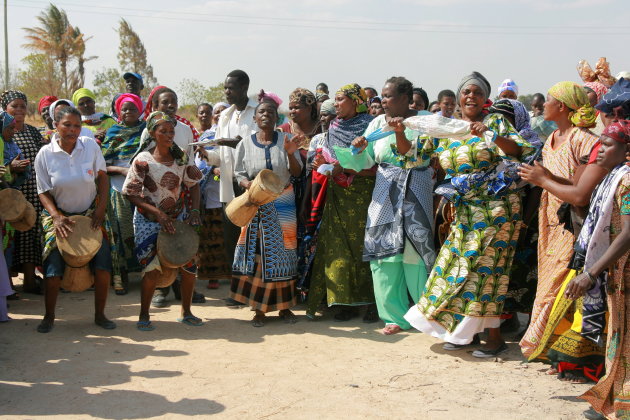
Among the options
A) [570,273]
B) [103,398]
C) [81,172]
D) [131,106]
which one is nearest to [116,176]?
[131,106]

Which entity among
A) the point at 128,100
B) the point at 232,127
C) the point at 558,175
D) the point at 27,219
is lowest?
the point at 27,219

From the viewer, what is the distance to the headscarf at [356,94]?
239 inches

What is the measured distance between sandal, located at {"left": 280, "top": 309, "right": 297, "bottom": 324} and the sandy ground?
63 mm

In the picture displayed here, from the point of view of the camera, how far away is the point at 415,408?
4145 mm

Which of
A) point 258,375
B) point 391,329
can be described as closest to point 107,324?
point 258,375

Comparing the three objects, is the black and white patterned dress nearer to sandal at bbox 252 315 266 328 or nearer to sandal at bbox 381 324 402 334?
sandal at bbox 252 315 266 328

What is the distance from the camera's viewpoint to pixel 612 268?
3.74 m

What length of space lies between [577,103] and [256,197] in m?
2.73

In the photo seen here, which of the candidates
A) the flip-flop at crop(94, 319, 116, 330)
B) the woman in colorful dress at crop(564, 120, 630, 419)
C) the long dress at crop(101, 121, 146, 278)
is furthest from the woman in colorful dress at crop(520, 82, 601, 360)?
the long dress at crop(101, 121, 146, 278)

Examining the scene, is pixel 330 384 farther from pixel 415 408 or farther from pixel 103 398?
pixel 103 398

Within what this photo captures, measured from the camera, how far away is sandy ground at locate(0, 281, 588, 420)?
414 centimetres

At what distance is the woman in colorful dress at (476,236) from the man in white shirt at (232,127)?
2.47m

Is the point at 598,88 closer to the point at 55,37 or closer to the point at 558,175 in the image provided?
the point at 558,175

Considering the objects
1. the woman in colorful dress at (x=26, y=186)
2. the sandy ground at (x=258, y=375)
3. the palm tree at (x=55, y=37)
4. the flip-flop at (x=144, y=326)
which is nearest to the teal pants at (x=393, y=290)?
the sandy ground at (x=258, y=375)
